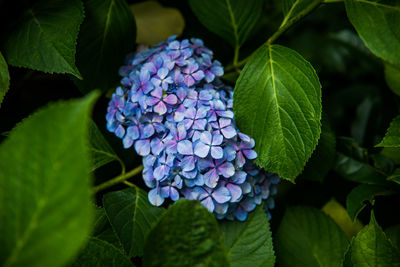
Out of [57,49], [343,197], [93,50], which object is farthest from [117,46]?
[343,197]

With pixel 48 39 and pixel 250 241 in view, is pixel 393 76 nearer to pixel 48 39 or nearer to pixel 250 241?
pixel 250 241

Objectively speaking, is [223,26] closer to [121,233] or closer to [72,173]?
[121,233]

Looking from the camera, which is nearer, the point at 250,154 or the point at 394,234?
the point at 250,154

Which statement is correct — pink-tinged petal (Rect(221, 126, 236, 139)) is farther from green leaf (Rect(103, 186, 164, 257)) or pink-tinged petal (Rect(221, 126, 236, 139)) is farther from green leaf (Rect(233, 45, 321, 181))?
green leaf (Rect(103, 186, 164, 257))

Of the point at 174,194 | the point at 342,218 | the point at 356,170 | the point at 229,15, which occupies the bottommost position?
the point at 342,218

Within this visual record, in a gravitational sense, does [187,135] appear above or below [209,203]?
above

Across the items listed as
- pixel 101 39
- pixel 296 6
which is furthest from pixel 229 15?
pixel 101 39

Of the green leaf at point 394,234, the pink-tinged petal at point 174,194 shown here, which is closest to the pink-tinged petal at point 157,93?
the pink-tinged petal at point 174,194
